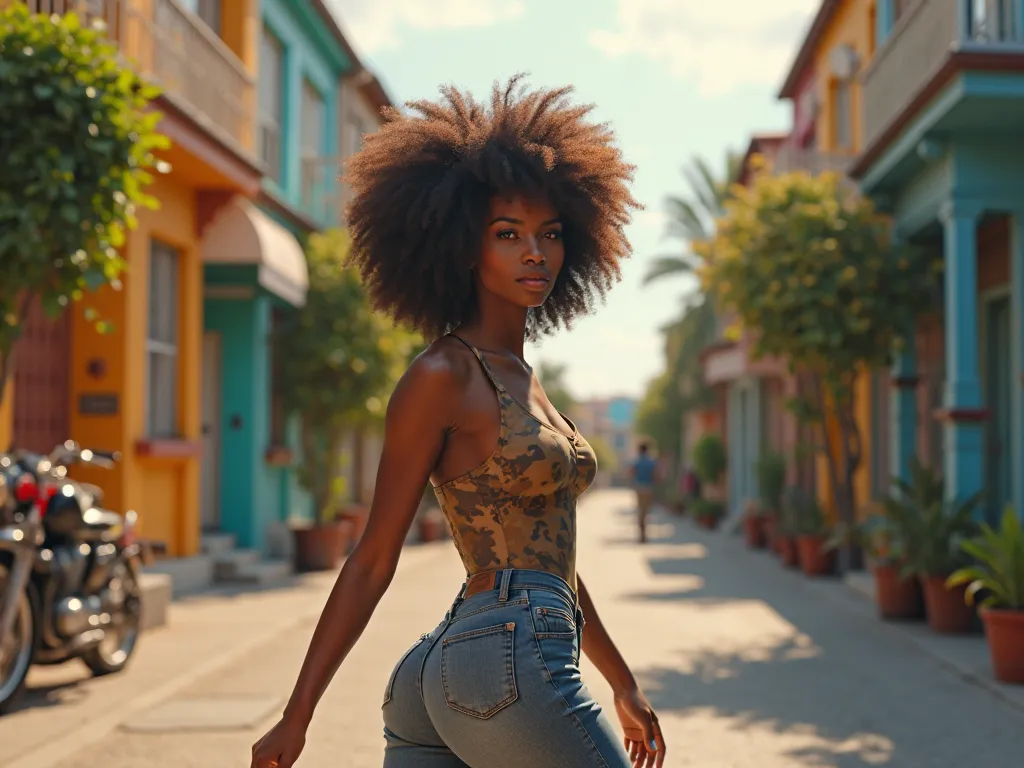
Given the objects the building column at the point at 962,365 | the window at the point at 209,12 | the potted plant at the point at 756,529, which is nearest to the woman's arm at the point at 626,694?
the building column at the point at 962,365

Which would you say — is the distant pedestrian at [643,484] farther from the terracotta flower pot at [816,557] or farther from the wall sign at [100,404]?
the wall sign at [100,404]

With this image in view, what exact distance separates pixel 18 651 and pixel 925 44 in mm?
9341

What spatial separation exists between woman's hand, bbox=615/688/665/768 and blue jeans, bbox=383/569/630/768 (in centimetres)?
56

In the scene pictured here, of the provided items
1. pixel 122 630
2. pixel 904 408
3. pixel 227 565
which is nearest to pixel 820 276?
pixel 904 408

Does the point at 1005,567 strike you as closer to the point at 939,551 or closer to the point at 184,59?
the point at 939,551

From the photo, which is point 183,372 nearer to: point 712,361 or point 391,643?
point 391,643

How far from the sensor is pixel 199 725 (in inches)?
279

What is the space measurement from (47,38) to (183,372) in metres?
7.35

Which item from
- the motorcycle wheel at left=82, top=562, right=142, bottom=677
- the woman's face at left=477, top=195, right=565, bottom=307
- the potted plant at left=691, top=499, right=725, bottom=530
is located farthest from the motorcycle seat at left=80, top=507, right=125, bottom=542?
the potted plant at left=691, top=499, right=725, bottom=530

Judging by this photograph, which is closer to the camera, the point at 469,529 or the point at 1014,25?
the point at 469,529

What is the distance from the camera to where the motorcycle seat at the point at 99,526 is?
8.22 metres

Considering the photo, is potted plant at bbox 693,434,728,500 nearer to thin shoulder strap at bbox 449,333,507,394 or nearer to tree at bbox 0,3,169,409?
tree at bbox 0,3,169,409

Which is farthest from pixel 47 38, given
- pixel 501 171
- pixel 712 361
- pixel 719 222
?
pixel 712 361

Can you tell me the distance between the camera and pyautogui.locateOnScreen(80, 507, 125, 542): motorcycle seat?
8.22 m
